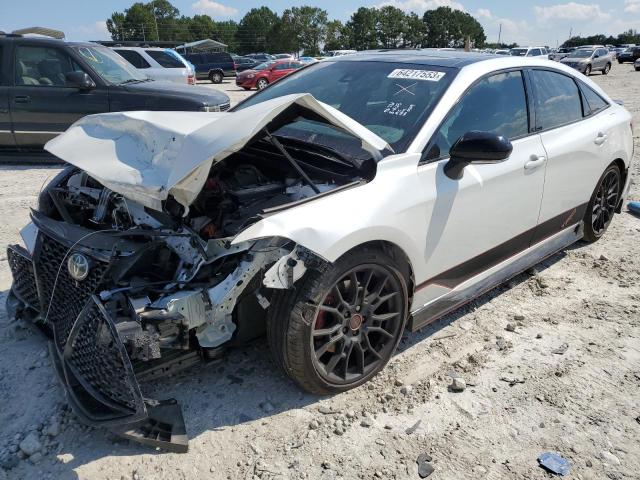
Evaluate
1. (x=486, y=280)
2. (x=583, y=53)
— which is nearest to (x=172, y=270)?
(x=486, y=280)

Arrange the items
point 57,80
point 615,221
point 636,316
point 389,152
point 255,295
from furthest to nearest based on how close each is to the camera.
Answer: point 57,80, point 615,221, point 636,316, point 389,152, point 255,295

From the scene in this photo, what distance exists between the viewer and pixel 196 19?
105 metres

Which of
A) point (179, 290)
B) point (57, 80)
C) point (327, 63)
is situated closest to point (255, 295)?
point (179, 290)

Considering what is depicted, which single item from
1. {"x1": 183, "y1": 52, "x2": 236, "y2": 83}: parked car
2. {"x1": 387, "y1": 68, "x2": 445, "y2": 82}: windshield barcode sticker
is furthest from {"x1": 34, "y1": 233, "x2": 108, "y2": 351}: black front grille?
{"x1": 183, "y1": 52, "x2": 236, "y2": 83}: parked car

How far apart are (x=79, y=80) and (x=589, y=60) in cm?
3055

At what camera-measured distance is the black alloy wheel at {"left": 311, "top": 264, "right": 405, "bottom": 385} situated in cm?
265

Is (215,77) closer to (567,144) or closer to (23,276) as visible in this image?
(567,144)

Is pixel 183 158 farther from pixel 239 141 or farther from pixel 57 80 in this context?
pixel 57 80

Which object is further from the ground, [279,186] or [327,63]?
[327,63]

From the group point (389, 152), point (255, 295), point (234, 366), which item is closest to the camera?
point (255, 295)

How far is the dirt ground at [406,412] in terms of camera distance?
236 centimetres

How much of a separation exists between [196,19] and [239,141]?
114m

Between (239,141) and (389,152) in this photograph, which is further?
(389,152)

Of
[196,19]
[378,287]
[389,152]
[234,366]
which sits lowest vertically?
[234,366]
